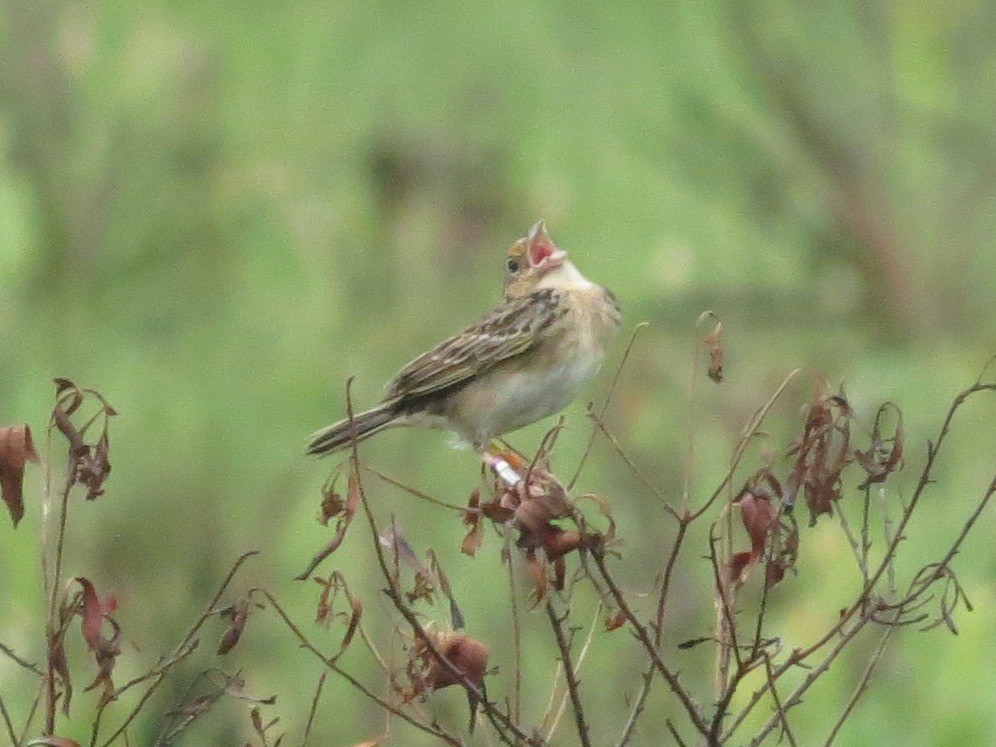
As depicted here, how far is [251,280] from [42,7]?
1.49 m

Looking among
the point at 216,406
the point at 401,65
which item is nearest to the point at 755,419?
the point at 401,65

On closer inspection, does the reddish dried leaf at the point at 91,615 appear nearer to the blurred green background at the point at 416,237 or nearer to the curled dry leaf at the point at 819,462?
the curled dry leaf at the point at 819,462

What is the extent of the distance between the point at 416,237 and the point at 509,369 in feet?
11.2

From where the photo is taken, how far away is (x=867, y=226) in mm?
8516

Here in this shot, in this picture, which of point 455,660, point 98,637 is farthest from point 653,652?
point 98,637

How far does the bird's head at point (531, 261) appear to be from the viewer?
20.0 ft

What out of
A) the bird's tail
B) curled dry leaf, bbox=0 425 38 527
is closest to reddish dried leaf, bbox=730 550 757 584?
curled dry leaf, bbox=0 425 38 527

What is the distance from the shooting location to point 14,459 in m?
3.34

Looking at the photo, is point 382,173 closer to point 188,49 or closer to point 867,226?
point 188,49

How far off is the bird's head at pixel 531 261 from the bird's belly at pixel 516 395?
0.26 metres

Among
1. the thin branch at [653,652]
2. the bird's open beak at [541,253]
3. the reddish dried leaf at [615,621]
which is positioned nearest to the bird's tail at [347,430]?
the bird's open beak at [541,253]

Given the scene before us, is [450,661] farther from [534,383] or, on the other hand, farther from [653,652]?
[534,383]

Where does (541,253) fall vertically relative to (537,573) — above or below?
above

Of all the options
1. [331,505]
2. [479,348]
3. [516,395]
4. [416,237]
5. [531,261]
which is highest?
[416,237]
